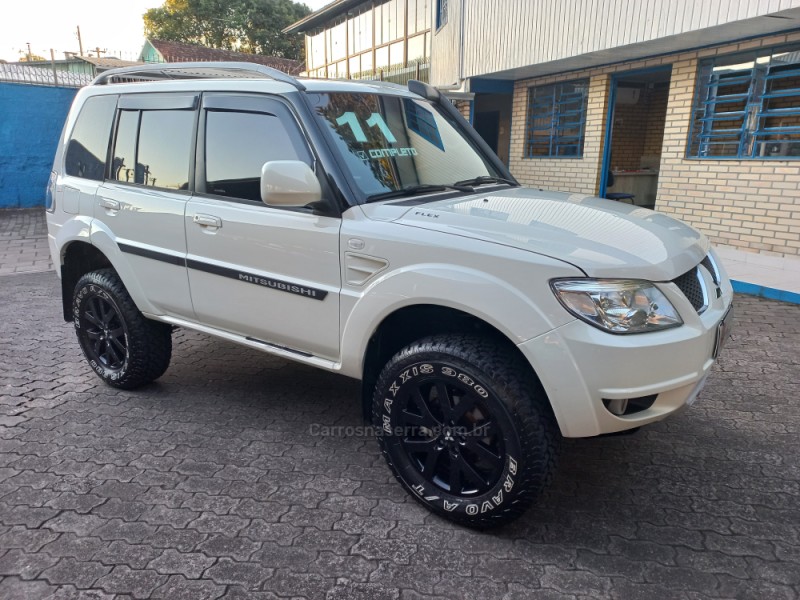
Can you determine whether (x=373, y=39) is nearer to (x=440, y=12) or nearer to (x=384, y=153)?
(x=440, y=12)

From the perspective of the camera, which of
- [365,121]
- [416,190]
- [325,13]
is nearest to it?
[416,190]

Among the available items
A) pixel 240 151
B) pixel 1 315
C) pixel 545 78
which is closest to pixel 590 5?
pixel 545 78

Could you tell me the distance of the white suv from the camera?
2.27m

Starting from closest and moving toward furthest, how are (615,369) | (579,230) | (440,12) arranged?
(615,369)
(579,230)
(440,12)

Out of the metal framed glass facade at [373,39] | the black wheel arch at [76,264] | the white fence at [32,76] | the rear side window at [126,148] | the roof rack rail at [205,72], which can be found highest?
the metal framed glass facade at [373,39]

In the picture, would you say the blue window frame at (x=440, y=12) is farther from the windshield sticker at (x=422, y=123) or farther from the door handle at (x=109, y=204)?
the door handle at (x=109, y=204)

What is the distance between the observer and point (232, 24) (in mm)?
39312

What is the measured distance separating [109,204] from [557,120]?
938 centimetres

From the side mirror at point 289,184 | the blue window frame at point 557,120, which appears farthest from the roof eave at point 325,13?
the side mirror at point 289,184

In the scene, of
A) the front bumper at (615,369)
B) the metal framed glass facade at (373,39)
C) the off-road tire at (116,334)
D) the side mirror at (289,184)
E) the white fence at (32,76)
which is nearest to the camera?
the front bumper at (615,369)

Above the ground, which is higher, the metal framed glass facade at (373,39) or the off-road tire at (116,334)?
the metal framed glass facade at (373,39)

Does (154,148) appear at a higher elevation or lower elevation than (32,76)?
lower

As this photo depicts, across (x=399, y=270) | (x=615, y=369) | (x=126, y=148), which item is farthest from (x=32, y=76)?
(x=615, y=369)

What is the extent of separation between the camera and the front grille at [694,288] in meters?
2.47
